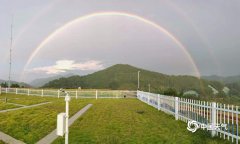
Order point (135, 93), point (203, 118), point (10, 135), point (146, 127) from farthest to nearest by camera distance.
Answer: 1. point (135, 93)
2. point (146, 127)
3. point (203, 118)
4. point (10, 135)

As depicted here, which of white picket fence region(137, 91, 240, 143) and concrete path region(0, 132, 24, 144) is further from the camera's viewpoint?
concrete path region(0, 132, 24, 144)

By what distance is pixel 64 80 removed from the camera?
184125 mm

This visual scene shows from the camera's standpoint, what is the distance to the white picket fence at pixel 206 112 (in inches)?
442

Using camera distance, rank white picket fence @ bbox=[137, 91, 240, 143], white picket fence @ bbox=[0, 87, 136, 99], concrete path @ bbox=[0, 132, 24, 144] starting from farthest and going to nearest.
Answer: white picket fence @ bbox=[0, 87, 136, 99] < concrete path @ bbox=[0, 132, 24, 144] < white picket fence @ bbox=[137, 91, 240, 143]

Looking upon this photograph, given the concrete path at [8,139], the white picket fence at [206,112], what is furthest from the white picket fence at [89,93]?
the concrete path at [8,139]

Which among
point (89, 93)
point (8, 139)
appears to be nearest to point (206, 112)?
point (8, 139)

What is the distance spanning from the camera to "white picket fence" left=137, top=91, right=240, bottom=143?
1122 centimetres

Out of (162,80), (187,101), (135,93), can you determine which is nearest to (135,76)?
(162,80)

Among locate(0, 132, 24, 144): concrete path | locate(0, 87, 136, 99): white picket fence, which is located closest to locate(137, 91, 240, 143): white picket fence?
locate(0, 132, 24, 144): concrete path

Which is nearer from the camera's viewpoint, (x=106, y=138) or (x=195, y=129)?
(x=106, y=138)

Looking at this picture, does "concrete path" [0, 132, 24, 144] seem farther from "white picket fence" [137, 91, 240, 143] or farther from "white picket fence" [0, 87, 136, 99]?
"white picket fence" [0, 87, 136, 99]

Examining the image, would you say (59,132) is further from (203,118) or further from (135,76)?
(135,76)

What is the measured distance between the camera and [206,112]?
13945 mm

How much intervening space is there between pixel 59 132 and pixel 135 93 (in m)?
44.5
